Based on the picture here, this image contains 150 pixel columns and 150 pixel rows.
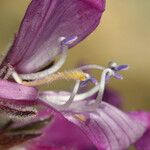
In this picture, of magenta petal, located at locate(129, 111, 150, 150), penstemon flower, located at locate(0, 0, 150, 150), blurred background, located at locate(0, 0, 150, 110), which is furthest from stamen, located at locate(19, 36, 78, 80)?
blurred background, located at locate(0, 0, 150, 110)

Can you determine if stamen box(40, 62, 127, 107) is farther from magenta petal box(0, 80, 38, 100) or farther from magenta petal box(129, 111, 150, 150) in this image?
magenta petal box(129, 111, 150, 150)

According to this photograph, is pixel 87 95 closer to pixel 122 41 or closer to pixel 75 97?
pixel 75 97

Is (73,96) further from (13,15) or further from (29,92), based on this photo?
(13,15)

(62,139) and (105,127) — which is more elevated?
(105,127)

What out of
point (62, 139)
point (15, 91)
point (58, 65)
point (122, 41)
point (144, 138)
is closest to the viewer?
point (15, 91)

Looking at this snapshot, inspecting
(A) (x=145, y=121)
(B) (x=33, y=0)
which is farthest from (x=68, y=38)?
(A) (x=145, y=121)

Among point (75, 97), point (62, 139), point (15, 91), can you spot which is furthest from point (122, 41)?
point (15, 91)

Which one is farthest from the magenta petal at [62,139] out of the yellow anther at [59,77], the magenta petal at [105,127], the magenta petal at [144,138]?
the yellow anther at [59,77]
